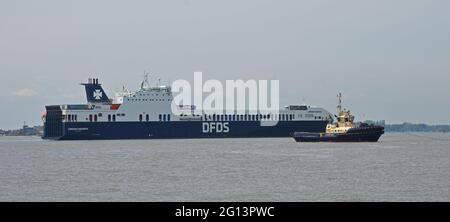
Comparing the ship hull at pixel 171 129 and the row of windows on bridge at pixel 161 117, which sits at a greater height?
the row of windows on bridge at pixel 161 117

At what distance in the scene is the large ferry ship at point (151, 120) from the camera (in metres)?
77.6

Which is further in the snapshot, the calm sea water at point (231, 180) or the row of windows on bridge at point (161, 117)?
the row of windows on bridge at point (161, 117)

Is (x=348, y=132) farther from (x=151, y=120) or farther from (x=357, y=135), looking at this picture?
(x=151, y=120)

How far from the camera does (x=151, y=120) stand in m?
79.2

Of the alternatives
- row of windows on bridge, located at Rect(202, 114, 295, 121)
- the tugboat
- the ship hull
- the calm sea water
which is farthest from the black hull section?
the calm sea water

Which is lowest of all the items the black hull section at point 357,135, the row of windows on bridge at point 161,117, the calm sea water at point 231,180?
the calm sea water at point 231,180

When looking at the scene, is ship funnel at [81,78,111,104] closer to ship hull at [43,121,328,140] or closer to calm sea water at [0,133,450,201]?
ship hull at [43,121,328,140]

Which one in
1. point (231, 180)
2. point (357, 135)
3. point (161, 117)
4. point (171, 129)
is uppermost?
point (161, 117)

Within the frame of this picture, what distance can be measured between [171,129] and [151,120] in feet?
7.53

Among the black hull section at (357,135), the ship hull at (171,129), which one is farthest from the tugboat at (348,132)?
the ship hull at (171,129)

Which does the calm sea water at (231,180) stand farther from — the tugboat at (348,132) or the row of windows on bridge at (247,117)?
the row of windows on bridge at (247,117)

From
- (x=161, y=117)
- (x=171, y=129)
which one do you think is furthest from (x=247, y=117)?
(x=161, y=117)

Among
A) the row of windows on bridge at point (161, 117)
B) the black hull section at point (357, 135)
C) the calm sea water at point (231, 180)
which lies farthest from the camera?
the row of windows on bridge at point (161, 117)

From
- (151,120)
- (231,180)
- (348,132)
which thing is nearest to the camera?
(231,180)
